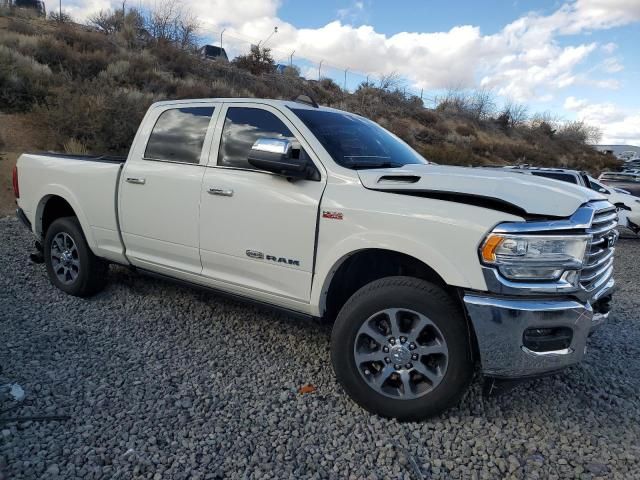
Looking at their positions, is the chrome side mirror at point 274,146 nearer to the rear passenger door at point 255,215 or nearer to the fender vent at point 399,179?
the rear passenger door at point 255,215

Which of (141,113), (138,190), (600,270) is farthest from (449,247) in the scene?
(141,113)

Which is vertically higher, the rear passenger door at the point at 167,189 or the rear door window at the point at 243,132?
the rear door window at the point at 243,132

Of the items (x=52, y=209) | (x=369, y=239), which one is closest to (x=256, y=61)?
(x=52, y=209)

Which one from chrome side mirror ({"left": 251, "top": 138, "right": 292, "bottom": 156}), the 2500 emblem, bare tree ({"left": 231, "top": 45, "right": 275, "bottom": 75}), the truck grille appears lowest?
the 2500 emblem

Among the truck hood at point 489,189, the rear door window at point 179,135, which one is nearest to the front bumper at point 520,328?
the truck hood at point 489,189

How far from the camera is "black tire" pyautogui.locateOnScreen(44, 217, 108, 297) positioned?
16.3 ft

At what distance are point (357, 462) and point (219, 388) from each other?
115 centimetres

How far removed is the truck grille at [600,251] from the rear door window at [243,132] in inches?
85.4

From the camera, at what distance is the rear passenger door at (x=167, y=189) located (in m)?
4.07

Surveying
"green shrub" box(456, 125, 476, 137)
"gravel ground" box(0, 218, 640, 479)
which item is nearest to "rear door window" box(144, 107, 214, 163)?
"gravel ground" box(0, 218, 640, 479)

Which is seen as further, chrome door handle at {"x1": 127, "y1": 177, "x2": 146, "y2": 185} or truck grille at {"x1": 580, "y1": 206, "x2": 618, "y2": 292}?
chrome door handle at {"x1": 127, "y1": 177, "x2": 146, "y2": 185}

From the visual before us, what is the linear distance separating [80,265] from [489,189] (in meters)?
4.01

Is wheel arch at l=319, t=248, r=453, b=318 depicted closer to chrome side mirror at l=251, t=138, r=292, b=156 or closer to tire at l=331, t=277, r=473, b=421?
tire at l=331, t=277, r=473, b=421

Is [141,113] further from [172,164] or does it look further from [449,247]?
[449,247]
